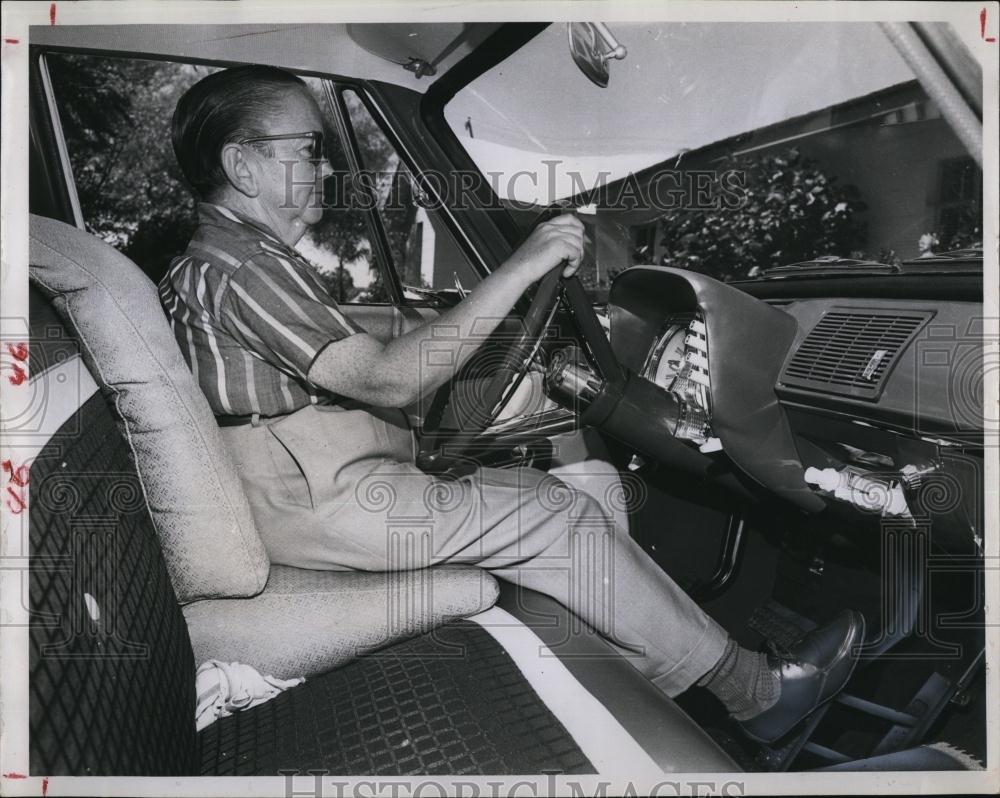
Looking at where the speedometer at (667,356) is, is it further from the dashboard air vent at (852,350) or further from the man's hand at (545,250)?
the man's hand at (545,250)

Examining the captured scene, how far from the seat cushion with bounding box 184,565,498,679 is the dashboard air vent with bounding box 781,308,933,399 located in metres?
0.72

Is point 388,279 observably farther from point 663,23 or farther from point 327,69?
point 663,23

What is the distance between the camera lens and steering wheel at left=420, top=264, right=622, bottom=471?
1.27 metres

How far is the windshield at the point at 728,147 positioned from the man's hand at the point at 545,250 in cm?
39

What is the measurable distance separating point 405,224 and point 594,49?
638mm

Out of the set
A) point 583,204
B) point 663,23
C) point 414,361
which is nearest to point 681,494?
point 583,204

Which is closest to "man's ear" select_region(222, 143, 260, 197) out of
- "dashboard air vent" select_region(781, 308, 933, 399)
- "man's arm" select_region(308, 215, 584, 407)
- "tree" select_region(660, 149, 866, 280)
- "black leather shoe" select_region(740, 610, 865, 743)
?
"man's arm" select_region(308, 215, 584, 407)

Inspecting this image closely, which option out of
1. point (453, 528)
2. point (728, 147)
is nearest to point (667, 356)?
point (728, 147)

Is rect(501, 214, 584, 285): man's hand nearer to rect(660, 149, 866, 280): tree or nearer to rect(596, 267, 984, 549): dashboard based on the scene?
rect(596, 267, 984, 549): dashboard

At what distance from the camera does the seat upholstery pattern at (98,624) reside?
0.90 m

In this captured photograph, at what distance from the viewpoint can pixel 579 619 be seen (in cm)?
132

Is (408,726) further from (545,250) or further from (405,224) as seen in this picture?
(405,224)

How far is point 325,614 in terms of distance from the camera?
124 cm

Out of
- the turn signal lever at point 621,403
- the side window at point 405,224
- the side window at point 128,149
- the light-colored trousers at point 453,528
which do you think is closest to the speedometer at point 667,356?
the turn signal lever at point 621,403
